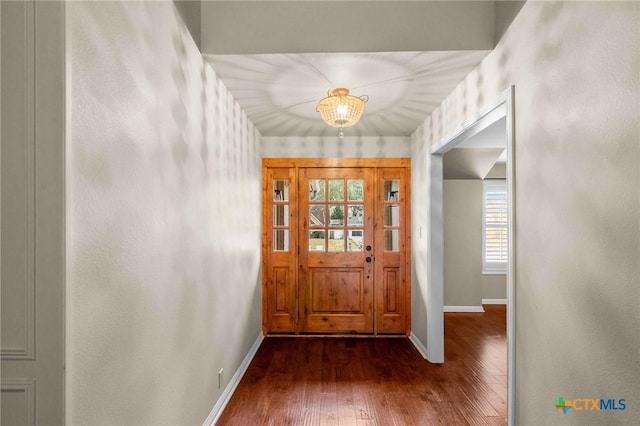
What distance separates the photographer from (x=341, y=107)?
2164 millimetres

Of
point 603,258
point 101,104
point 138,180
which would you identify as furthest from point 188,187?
point 603,258

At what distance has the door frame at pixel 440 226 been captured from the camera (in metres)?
1.69

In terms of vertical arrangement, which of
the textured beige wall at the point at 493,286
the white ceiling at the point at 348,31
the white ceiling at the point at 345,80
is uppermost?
the white ceiling at the point at 348,31

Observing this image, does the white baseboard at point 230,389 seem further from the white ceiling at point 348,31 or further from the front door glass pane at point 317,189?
the white ceiling at point 348,31

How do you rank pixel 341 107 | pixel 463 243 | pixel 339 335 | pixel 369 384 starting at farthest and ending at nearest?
pixel 463 243, pixel 339 335, pixel 369 384, pixel 341 107

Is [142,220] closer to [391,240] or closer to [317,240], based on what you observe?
[317,240]

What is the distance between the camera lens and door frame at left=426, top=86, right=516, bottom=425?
5.54 feet

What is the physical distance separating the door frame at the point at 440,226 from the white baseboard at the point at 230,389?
175 centimetres

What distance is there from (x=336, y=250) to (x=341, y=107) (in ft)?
6.85

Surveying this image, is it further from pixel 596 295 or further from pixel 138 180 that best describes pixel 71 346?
pixel 596 295

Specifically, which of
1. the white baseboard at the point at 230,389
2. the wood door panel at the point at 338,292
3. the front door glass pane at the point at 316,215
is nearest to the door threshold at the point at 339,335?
the wood door panel at the point at 338,292

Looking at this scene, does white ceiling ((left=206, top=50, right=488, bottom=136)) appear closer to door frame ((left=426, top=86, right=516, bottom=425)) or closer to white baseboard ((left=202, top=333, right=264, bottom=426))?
door frame ((left=426, top=86, right=516, bottom=425))

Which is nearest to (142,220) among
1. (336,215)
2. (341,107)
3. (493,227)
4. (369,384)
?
(341,107)

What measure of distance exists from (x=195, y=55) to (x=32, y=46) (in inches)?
42.8
